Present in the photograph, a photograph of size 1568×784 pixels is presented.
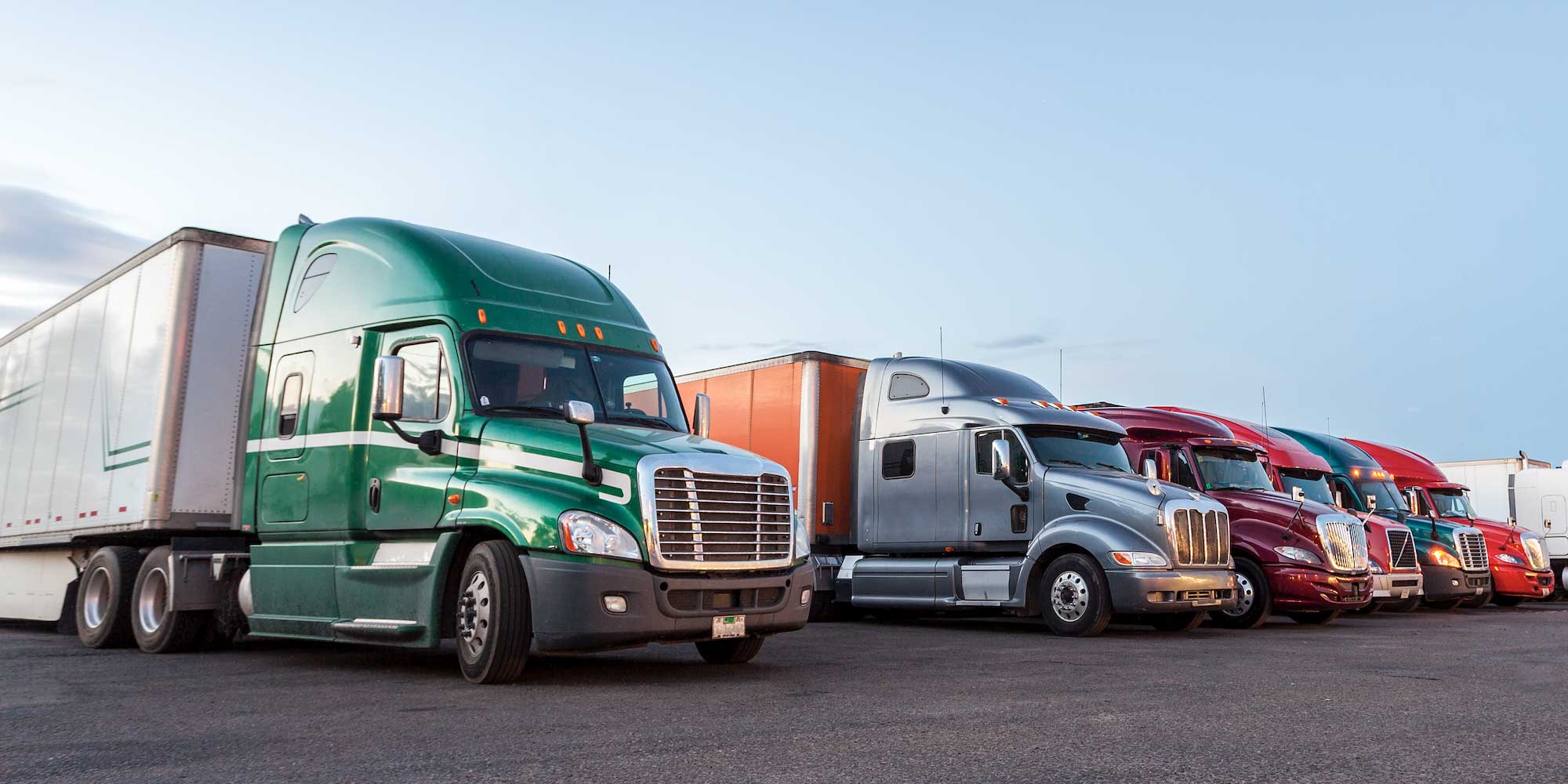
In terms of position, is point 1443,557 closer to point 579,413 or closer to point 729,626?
point 729,626

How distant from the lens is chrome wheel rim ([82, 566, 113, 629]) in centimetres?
1188

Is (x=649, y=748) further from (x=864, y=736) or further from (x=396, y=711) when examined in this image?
(x=396, y=711)

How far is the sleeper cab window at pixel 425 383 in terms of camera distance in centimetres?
923

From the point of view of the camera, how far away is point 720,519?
884 cm

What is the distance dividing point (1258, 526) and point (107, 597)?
1349cm

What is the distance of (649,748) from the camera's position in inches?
230

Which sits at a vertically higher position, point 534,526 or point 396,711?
point 534,526

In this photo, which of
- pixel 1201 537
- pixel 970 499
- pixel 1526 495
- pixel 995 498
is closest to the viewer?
pixel 1201 537

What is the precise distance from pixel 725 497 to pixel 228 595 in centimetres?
498

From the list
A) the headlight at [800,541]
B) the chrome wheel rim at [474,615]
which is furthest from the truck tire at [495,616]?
the headlight at [800,541]

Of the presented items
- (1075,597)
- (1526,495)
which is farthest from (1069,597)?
(1526,495)

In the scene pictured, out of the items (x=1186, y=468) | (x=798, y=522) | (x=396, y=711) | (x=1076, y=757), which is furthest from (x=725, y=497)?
(x=1186, y=468)

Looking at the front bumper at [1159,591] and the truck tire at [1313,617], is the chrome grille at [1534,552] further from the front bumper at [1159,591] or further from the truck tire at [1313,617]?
the front bumper at [1159,591]

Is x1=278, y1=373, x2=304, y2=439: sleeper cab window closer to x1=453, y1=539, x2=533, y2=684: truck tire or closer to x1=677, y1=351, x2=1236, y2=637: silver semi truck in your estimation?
x1=453, y1=539, x2=533, y2=684: truck tire
